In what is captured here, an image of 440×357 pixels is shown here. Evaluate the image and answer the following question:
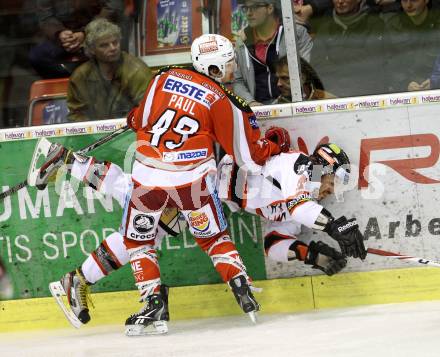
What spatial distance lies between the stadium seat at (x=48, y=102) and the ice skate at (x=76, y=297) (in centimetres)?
88

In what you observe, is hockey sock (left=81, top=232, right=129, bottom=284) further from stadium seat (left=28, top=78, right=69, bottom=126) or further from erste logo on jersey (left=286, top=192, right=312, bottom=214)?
erste logo on jersey (left=286, top=192, right=312, bottom=214)

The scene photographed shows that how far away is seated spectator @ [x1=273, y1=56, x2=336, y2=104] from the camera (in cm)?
546

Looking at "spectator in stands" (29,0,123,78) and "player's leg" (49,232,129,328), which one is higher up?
"spectator in stands" (29,0,123,78)

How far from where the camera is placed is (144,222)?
5215 mm

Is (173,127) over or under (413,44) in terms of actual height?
under

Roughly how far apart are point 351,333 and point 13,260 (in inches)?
83.3

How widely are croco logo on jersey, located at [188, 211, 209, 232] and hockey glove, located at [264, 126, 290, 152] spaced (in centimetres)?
56

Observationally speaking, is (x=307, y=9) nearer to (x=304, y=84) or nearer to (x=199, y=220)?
(x=304, y=84)

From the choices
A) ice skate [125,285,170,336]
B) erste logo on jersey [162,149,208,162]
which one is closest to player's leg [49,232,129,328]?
ice skate [125,285,170,336]

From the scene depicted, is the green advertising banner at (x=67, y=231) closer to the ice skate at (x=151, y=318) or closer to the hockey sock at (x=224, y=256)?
the hockey sock at (x=224, y=256)

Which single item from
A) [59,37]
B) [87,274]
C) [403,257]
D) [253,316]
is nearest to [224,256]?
[253,316]

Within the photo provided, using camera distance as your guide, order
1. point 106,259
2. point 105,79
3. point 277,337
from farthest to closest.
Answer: point 105,79, point 106,259, point 277,337

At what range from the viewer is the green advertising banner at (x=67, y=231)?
5.62 meters

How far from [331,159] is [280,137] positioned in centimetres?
29
